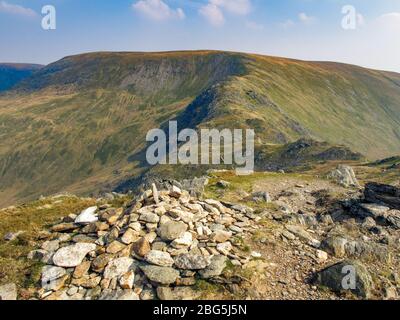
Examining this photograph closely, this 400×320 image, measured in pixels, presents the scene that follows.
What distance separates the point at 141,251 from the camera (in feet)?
55.5

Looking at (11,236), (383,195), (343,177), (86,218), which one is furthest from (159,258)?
(343,177)

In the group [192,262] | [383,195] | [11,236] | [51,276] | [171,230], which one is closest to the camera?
[51,276]

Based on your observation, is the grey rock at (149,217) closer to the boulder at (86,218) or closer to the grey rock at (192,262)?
the grey rock at (192,262)

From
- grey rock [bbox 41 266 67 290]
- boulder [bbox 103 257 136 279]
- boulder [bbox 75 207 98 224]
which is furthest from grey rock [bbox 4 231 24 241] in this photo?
boulder [bbox 103 257 136 279]

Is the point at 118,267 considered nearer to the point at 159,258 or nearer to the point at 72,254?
the point at 159,258

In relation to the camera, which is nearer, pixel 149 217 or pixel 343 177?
pixel 149 217

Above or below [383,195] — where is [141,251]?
below

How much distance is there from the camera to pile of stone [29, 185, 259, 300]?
51.2ft

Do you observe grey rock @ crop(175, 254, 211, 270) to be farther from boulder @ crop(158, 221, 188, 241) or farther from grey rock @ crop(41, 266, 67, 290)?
grey rock @ crop(41, 266, 67, 290)

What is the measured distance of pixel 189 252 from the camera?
55.5ft

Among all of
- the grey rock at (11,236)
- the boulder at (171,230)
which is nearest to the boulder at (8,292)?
the grey rock at (11,236)

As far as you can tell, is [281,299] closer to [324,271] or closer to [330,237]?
[324,271]

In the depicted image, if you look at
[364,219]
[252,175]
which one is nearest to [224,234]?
[364,219]

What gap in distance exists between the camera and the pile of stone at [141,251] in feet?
51.2
